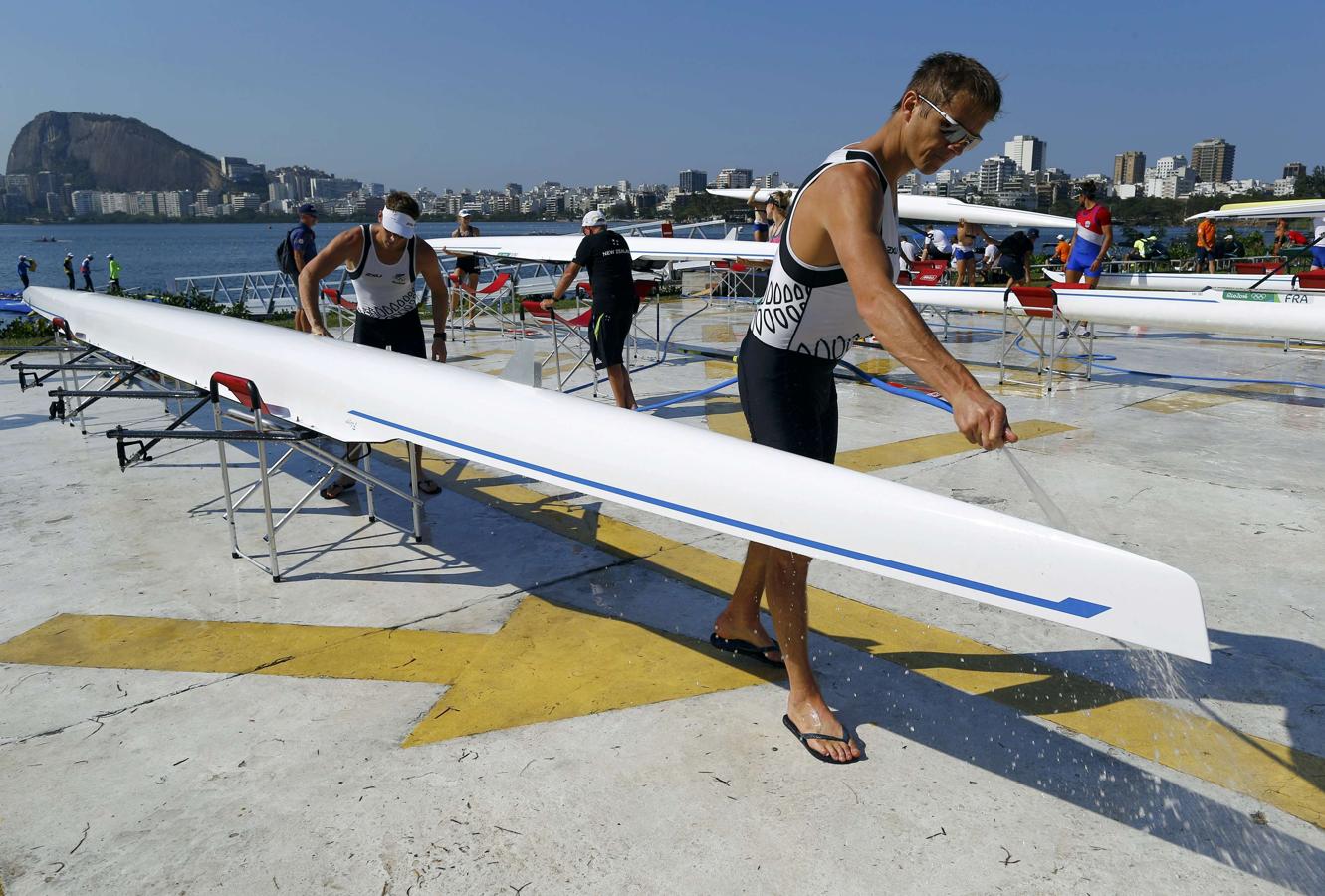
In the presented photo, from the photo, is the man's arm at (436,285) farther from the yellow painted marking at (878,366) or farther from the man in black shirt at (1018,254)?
the man in black shirt at (1018,254)

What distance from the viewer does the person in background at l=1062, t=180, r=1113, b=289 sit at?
1033 cm

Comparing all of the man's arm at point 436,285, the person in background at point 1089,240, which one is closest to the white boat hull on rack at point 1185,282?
the person in background at point 1089,240

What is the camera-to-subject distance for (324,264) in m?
5.20

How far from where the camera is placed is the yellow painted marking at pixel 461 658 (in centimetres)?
Answer: 324

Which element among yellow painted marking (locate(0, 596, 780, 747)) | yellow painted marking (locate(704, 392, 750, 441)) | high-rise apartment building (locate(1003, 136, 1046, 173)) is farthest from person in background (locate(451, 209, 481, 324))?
high-rise apartment building (locate(1003, 136, 1046, 173))

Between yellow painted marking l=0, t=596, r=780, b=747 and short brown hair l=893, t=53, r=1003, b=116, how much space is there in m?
2.15

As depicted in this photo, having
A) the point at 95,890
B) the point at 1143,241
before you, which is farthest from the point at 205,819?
the point at 1143,241

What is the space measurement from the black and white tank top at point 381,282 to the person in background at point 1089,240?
816 centimetres

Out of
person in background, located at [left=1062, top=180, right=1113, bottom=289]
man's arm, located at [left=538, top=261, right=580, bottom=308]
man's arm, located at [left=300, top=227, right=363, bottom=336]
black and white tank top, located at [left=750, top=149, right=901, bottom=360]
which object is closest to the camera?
black and white tank top, located at [left=750, top=149, right=901, bottom=360]

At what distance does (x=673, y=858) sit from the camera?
2430mm

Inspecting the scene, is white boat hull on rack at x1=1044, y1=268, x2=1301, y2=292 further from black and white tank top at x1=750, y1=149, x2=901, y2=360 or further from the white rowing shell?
black and white tank top at x1=750, y1=149, x2=901, y2=360

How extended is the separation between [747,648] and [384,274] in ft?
11.0

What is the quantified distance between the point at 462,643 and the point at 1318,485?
5.44m

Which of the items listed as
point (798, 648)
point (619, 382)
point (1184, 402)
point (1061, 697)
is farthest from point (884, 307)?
point (1184, 402)
